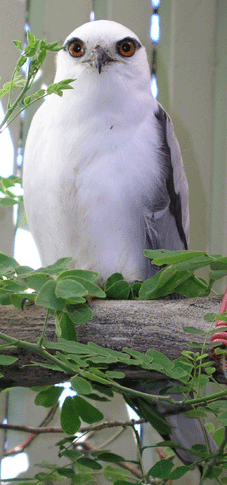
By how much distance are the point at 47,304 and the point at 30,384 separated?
328mm

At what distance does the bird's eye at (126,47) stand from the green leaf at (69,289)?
2.27ft

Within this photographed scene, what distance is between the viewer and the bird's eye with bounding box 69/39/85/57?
3.50 feet

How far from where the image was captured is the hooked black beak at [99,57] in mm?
1019

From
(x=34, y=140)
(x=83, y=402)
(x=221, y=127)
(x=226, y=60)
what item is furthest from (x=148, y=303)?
(x=226, y=60)

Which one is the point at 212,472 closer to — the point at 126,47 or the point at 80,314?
the point at 80,314

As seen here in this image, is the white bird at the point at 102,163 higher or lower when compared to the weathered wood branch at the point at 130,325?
higher

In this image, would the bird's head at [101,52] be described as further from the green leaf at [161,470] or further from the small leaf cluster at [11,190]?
the green leaf at [161,470]

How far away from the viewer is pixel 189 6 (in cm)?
169

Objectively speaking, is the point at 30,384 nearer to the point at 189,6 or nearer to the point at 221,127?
the point at 221,127

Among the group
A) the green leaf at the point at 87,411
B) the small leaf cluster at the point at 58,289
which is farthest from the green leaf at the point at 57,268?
the green leaf at the point at 87,411

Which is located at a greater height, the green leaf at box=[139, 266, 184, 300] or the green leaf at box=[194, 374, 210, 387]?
the green leaf at box=[139, 266, 184, 300]

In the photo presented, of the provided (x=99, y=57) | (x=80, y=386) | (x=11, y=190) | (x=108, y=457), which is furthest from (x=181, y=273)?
(x=11, y=190)

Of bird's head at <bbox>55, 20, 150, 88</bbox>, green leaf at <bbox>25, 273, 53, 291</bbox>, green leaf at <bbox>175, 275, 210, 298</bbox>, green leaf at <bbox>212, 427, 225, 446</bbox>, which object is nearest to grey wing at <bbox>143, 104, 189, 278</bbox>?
bird's head at <bbox>55, 20, 150, 88</bbox>

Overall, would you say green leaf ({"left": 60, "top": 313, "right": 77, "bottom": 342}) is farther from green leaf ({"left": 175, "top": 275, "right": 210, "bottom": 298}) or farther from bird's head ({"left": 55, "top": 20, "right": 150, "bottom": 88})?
bird's head ({"left": 55, "top": 20, "right": 150, "bottom": 88})
